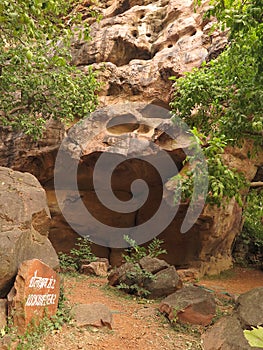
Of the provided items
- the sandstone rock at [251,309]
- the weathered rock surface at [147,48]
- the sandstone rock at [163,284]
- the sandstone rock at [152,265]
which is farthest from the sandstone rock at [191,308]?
the weathered rock surface at [147,48]

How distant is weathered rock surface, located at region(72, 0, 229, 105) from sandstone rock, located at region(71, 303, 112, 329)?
951cm

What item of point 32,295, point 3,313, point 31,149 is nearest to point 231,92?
point 32,295

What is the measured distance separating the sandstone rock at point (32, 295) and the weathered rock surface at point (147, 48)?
32.1 feet

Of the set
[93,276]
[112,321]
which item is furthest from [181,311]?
[93,276]

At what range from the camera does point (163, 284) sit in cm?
769

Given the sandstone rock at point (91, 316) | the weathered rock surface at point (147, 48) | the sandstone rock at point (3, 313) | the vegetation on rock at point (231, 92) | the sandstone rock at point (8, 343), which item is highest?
the weathered rock surface at point (147, 48)

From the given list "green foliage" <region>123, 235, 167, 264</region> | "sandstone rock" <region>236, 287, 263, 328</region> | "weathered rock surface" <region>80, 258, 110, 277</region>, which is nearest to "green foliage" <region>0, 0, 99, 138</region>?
"green foliage" <region>123, 235, 167, 264</region>

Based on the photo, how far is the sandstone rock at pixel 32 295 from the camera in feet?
14.8

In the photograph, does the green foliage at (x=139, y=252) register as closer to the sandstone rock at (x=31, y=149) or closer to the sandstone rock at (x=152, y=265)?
the sandstone rock at (x=152, y=265)

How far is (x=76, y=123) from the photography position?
13.0m

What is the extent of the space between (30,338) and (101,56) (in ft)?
43.9

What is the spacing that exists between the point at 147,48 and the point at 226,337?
13575 millimetres

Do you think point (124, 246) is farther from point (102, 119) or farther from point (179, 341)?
point (179, 341)

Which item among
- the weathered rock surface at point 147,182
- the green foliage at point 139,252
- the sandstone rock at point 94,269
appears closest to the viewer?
the green foliage at point 139,252
